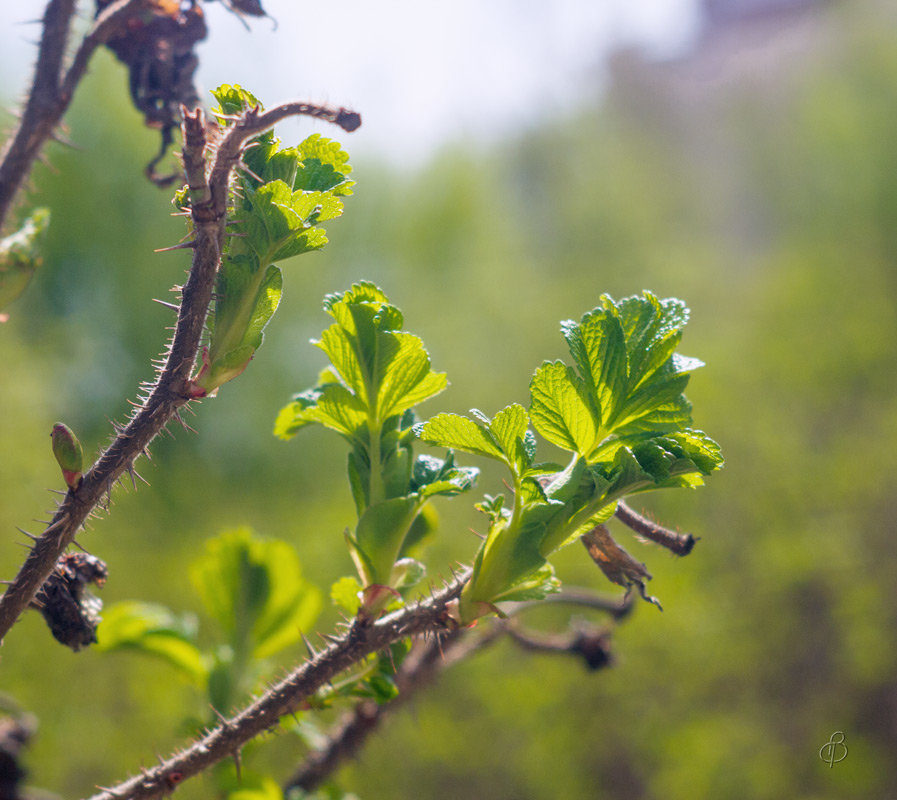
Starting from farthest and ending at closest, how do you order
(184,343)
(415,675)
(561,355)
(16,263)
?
1. (561,355)
2. (415,675)
3. (16,263)
4. (184,343)

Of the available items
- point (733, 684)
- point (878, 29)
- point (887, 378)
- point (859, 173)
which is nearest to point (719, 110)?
point (878, 29)

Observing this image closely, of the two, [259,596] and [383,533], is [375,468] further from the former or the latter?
[259,596]

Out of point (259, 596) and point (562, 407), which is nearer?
point (562, 407)

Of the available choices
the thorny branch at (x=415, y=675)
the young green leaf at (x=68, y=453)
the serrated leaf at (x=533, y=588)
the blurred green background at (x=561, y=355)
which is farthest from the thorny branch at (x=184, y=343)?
the blurred green background at (x=561, y=355)

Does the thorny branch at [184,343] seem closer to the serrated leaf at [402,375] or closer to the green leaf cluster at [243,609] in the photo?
the serrated leaf at [402,375]

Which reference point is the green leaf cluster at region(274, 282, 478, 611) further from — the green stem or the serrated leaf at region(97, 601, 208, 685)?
the serrated leaf at region(97, 601, 208, 685)

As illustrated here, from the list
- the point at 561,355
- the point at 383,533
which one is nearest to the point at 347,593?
the point at 383,533

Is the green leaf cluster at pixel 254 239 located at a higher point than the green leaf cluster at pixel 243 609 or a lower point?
higher
